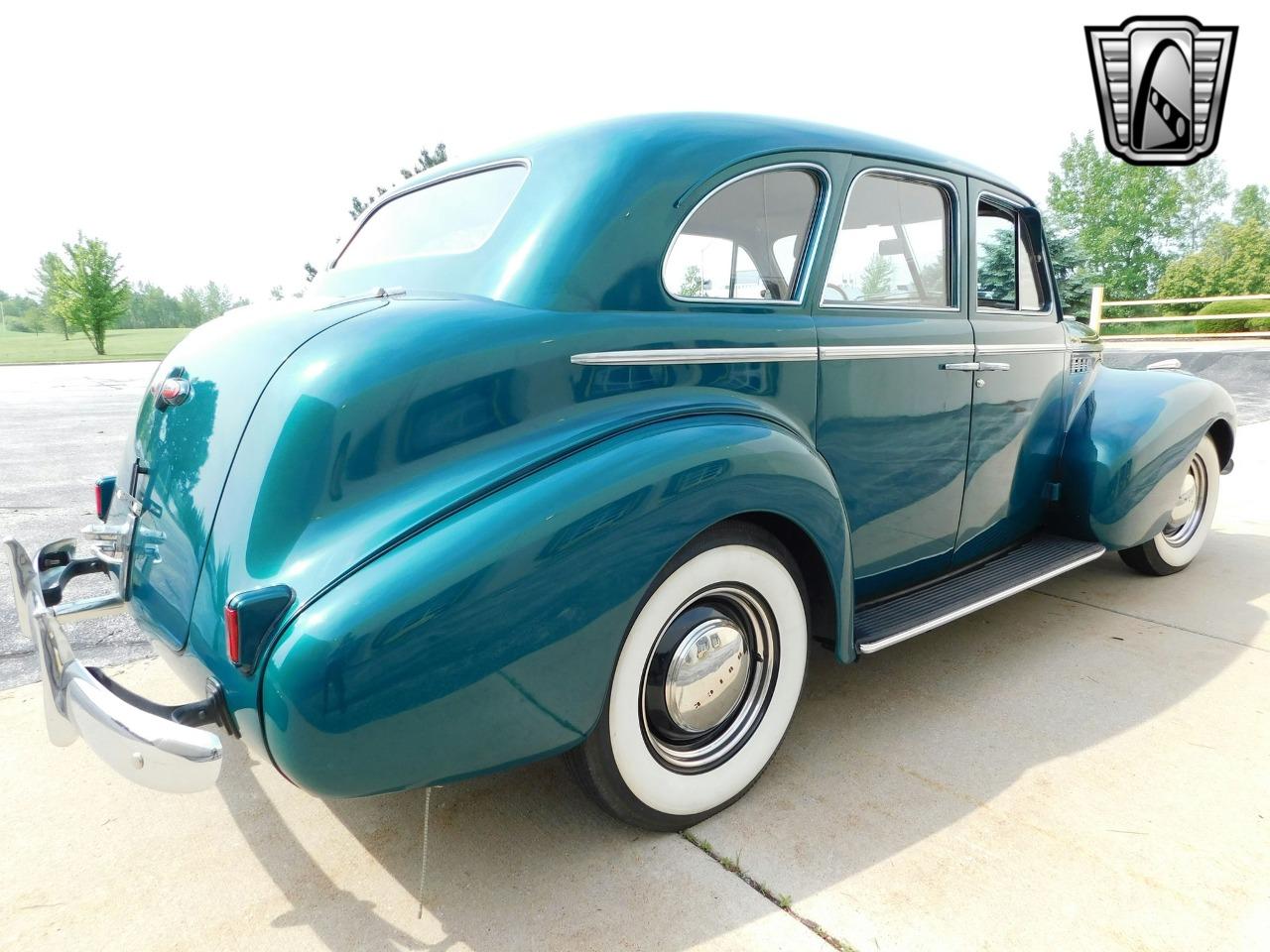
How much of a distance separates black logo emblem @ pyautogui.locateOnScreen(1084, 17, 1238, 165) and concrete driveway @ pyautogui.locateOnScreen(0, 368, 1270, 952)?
25.7ft

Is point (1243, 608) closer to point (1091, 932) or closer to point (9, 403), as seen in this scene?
point (1091, 932)

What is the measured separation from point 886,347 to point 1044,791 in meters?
1.38

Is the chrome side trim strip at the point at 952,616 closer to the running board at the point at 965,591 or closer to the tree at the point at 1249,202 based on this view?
the running board at the point at 965,591

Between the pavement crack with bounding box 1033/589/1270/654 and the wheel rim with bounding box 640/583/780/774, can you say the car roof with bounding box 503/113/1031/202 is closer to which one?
the wheel rim with bounding box 640/583/780/774

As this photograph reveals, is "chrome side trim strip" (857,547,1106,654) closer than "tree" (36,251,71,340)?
Yes

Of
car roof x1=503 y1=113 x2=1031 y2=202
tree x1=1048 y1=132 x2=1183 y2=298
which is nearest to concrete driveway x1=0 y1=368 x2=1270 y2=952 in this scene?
car roof x1=503 y1=113 x2=1031 y2=202

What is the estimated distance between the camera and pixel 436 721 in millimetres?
1500

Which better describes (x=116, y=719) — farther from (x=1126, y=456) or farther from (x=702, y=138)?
(x=1126, y=456)

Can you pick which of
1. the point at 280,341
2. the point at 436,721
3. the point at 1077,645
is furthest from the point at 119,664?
the point at 1077,645

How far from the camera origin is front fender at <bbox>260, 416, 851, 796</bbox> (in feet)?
4.65

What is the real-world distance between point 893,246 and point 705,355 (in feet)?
3.78

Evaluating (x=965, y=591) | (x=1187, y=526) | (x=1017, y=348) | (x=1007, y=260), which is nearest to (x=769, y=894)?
(x=965, y=591)

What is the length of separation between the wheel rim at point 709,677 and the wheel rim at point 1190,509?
287 centimetres

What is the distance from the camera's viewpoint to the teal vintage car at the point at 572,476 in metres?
1.49
